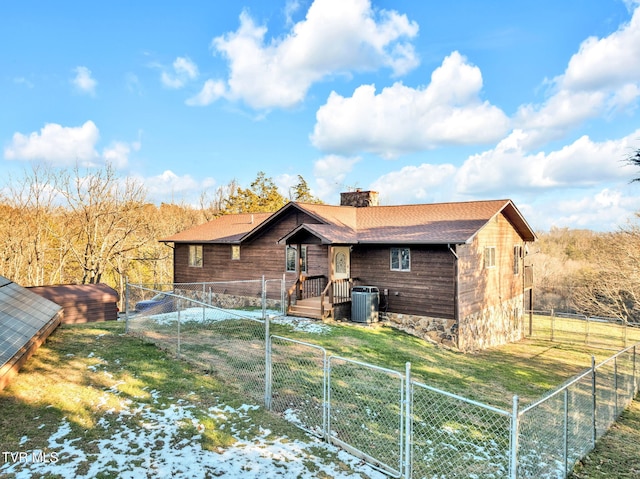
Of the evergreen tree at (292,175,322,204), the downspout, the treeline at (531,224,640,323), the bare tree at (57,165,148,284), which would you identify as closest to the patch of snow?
the downspout

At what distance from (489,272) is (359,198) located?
309 inches

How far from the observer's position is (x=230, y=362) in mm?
8797

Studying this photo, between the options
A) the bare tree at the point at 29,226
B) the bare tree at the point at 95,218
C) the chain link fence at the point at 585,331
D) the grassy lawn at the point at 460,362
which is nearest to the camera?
the grassy lawn at the point at 460,362

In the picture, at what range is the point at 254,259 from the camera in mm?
19797

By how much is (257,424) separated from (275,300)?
12652 millimetres

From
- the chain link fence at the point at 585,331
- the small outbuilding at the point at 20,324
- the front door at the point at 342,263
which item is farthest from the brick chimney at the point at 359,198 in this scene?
the small outbuilding at the point at 20,324

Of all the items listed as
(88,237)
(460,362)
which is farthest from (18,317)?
(88,237)

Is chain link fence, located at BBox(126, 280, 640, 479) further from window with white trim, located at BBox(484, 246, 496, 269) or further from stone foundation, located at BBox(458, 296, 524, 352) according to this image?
window with white trim, located at BBox(484, 246, 496, 269)

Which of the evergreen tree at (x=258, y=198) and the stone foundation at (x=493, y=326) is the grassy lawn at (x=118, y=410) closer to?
the stone foundation at (x=493, y=326)

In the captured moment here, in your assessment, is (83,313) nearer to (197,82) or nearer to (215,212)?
(197,82)

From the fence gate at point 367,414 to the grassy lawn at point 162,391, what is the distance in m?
0.51

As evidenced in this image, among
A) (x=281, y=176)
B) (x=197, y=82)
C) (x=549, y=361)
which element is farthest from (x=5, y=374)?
(x=281, y=176)

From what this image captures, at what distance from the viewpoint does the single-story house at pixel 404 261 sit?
14781mm

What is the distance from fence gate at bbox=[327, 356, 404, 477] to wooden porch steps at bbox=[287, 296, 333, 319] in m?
5.43
